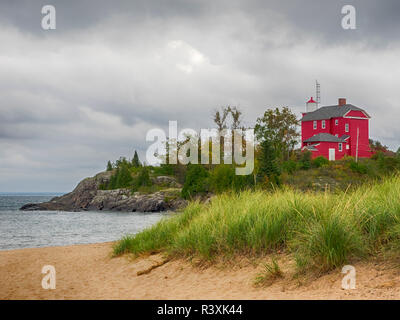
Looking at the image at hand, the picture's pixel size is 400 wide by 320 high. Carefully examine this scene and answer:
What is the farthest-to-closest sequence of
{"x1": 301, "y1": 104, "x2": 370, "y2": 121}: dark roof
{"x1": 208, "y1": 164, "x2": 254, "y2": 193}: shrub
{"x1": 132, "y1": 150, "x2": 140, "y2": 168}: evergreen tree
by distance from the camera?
{"x1": 132, "y1": 150, "x2": 140, "y2": 168}: evergreen tree
{"x1": 301, "y1": 104, "x2": 370, "y2": 121}: dark roof
{"x1": 208, "y1": 164, "x2": 254, "y2": 193}: shrub

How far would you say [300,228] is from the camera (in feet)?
26.8

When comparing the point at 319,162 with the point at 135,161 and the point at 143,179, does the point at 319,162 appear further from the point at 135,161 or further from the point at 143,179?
the point at 135,161

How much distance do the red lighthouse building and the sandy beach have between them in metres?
43.6

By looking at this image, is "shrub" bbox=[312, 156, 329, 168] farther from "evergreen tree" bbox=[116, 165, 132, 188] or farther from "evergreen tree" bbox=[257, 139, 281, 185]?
"evergreen tree" bbox=[116, 165, 132, 188]

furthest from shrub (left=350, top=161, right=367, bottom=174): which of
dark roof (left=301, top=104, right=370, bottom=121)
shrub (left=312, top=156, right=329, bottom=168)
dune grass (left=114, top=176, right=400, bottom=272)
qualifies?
dune grass (left=114, top=176, right=400, bottom=272)

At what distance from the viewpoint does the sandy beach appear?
656cm

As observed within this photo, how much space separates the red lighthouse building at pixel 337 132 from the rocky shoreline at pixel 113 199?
19.4 m

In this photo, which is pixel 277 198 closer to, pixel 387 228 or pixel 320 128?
pixel 387 228

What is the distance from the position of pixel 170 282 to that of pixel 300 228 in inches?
130

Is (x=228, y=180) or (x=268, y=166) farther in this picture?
(x=228, y=180)

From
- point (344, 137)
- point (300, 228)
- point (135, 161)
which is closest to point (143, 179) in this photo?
point (135, 161)
